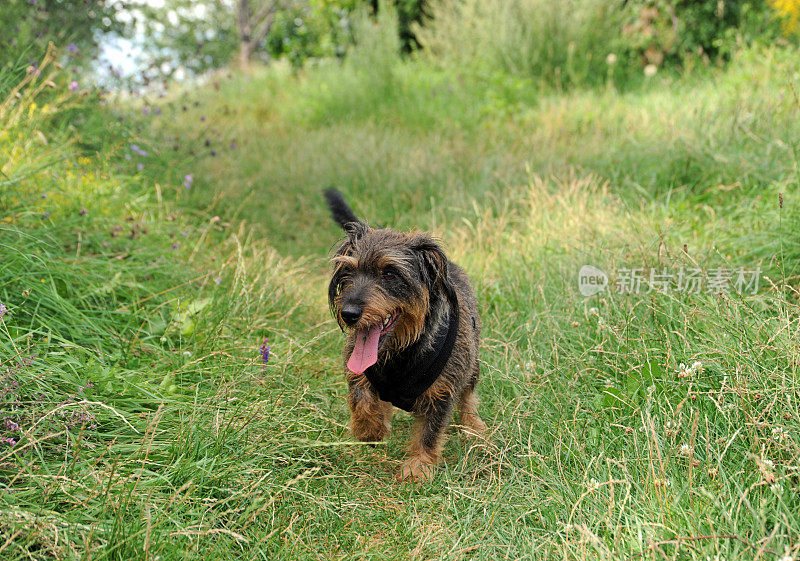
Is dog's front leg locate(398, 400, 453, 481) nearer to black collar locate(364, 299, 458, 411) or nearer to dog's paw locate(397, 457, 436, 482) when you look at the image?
dog's paw locate(397, 457, 436, 482)

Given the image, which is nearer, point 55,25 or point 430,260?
point 430,260

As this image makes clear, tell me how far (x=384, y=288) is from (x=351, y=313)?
→ 213 millimetres

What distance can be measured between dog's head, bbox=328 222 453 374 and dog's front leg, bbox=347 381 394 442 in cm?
32

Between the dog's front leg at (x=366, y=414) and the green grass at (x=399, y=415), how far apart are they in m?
0.09

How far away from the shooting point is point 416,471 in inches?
126

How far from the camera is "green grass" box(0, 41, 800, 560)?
236 cm

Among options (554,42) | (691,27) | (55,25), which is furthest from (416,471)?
(691,27)

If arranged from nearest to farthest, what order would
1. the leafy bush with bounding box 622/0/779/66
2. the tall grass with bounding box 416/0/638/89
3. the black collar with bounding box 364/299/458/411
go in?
the black collar with bounding box 364/299/458/411 < the leafy bush with bounding box 622/0/779/66 < the tall grass with bounding box 416/0/638/89

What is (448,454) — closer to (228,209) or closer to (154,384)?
(154,384)

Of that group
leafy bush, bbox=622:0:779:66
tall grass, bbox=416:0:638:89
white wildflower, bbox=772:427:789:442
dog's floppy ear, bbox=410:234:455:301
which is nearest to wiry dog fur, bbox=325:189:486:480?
dog's floppy ear, bbox=410:234:455:301

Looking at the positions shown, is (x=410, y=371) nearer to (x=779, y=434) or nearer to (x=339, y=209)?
(x=339, y=209)

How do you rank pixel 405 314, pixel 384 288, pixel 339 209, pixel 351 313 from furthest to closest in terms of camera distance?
pixel 339 209, pixel 405 314, pixel 384 288, pixel 351 313

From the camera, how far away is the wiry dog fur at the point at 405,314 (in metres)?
2.88

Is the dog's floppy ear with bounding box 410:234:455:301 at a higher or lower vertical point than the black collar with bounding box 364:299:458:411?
A: higher
